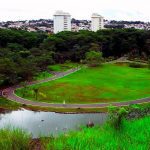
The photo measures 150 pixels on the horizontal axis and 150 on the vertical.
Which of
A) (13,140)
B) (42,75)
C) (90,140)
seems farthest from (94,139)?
(42,75)

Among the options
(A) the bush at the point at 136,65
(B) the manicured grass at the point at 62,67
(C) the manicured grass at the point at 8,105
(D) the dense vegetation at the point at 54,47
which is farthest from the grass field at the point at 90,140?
(A) the bush at the point at 136,65

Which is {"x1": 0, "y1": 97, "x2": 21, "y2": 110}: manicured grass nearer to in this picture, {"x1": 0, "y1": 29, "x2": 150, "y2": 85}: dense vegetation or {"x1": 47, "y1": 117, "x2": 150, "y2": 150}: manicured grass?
{"x1": 0, "y1": 29, "x2": 150, "y2": 85}: dense vegetation

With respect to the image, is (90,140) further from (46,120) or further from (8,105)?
(8,105)

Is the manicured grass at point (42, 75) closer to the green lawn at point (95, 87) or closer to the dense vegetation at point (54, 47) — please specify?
the dense vegetation at point (54, 47)

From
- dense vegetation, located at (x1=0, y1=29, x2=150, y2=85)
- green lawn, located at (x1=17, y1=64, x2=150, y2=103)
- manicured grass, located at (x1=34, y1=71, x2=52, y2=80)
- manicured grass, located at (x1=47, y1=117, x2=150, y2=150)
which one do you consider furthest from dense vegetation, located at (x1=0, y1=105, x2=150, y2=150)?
manicured grass, located at (x1=34, y1=71, x2=52, y2=80)

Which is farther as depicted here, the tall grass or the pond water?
the pond water

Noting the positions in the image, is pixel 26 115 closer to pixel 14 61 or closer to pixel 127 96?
pixel 127 96
